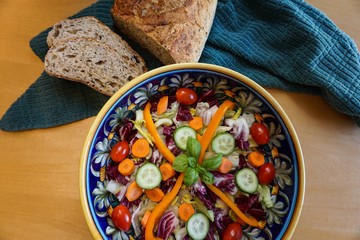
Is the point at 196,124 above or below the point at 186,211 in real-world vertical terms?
above


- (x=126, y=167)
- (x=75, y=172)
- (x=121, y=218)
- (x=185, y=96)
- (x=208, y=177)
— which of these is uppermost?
(x=185, y=96)

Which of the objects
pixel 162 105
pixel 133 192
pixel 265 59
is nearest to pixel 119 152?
pixel 133 192

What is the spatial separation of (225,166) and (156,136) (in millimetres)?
309

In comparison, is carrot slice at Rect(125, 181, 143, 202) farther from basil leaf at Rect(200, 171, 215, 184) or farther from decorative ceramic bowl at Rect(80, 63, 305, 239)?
basil leaf at Rect(200, 171, 215, 184)

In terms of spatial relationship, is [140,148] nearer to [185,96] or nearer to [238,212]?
[185,96]

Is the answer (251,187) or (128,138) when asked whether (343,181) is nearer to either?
(251,187)

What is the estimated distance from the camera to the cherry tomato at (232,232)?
1473 mm

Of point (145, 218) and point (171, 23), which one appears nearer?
point (145, 218)

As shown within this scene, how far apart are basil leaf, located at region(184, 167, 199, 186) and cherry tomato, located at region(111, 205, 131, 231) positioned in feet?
0.88

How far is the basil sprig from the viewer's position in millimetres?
1444

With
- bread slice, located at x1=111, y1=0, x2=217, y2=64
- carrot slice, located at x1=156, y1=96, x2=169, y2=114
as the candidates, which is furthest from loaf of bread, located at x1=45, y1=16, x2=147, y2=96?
carrot slice, located at x1=156, y1=96, x2=169, y2=114

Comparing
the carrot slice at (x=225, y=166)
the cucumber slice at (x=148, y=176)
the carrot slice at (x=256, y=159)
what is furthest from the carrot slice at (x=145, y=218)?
the carrot slice at (x=256, y=159)

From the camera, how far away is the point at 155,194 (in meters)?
1.52

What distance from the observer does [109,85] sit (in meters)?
1.86
